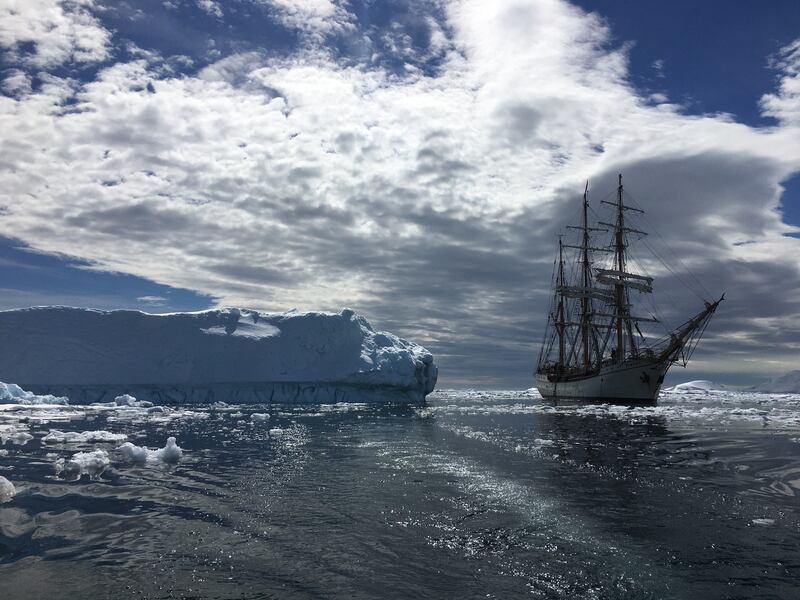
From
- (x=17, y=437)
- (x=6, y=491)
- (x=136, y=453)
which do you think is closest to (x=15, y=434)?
(x=17, y=437)

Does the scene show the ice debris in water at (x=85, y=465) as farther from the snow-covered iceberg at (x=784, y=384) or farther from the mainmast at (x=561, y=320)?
the snow-covered iceberg at (x=784, y=384)

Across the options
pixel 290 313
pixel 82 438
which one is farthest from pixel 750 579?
pixel 290 313

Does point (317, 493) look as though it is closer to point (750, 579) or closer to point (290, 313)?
point (750, 579)

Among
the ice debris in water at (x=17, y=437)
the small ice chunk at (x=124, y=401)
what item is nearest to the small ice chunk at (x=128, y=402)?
the small ice chunk at (x=124, y=401)

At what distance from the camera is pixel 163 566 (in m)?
6.99

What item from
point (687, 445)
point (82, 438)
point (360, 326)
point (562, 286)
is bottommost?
point (82, 438)

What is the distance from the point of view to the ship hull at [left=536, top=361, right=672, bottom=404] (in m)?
57.0

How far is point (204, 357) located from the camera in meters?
54.4

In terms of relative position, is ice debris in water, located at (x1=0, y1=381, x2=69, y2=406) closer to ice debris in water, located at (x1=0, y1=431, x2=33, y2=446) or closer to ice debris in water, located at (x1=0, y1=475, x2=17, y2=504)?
ice debris in water, located at (x1=0, y1=431, x2=33, y2=446)

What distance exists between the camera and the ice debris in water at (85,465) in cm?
1355

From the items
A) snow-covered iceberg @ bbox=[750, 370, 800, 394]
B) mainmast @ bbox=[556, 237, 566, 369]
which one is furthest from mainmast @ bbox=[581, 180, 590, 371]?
snow-covered iceberg @ bbox=[750, 370, 800, 394]

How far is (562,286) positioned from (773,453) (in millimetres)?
62652

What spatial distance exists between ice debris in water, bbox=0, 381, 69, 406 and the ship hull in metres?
56.8

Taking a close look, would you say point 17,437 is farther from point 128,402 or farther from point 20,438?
point 128,402
